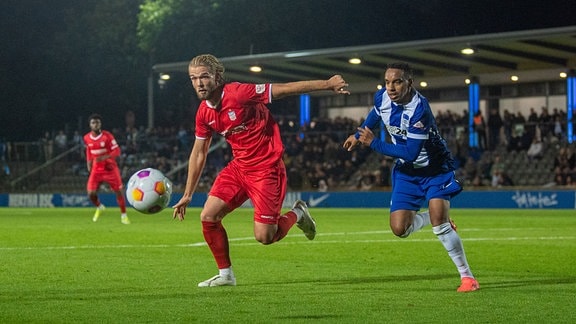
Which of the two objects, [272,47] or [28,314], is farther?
[272,47]

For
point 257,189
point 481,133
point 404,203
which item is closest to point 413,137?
point 404,203

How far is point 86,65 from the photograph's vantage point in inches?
2274

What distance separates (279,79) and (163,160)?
5.84 metres

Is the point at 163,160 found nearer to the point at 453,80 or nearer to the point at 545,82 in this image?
the point at 453,80

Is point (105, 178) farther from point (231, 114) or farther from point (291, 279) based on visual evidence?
point (231, 114)

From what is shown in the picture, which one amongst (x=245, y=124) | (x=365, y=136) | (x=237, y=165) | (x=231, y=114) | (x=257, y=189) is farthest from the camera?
(x=237, y=165)

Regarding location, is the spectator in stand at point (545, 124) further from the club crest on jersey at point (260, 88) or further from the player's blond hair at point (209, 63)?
the player's blond hair at point (209, 63)

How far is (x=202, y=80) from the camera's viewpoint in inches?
399

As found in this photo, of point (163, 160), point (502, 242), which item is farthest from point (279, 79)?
point (502, 242)

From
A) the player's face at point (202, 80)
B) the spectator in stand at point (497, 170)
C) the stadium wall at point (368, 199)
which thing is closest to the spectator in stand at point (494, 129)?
the spectator in stand at point (497, 170)

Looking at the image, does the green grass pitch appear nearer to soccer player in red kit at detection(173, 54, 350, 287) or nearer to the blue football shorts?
soccer player in red kit at detection(173, 54, 350, 287)

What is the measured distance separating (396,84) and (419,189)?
1.18 metres

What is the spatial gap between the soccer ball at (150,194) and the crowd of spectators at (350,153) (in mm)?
23398

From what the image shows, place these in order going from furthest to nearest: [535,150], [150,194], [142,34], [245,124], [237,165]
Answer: [142,34] → [535,150] → [150,194] → [237,165] → [245,124]
